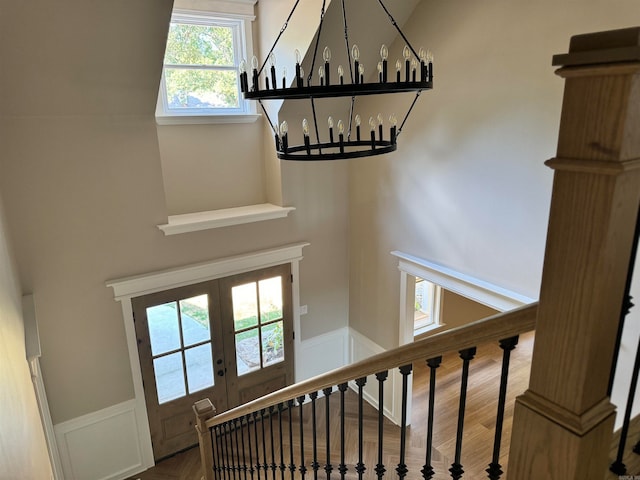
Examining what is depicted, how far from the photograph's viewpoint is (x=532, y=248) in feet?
10.5

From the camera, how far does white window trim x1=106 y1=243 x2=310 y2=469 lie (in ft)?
12.9

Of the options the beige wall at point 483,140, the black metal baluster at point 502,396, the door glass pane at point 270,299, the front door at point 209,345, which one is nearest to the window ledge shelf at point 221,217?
the front door at point 209,345

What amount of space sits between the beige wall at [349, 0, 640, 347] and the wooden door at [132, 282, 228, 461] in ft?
6.80

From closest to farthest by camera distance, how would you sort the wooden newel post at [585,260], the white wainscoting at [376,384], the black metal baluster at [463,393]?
the wooden newel post at [585,260] → the black metal baluster at [463,393] → the white wainscoting at [376,384]

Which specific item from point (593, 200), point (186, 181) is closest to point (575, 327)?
point (593, 200)

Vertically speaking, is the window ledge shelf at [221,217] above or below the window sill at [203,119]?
below

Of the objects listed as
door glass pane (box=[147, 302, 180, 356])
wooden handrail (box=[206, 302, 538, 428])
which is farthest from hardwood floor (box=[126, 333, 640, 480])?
wooden handrail (box=[206, 302, 538, 428])

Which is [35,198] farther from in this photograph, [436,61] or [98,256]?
[436,61]

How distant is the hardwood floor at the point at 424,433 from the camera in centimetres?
430

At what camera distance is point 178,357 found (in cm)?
440

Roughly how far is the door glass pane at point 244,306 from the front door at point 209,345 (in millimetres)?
11

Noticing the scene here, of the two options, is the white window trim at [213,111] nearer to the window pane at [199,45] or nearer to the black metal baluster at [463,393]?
the window pane at [199,45]

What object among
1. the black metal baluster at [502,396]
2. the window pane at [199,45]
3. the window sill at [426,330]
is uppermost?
the window pane at [199,45]

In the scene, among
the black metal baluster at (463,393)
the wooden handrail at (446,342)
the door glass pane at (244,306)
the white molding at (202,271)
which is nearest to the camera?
the wooden handrail at (446,342)
